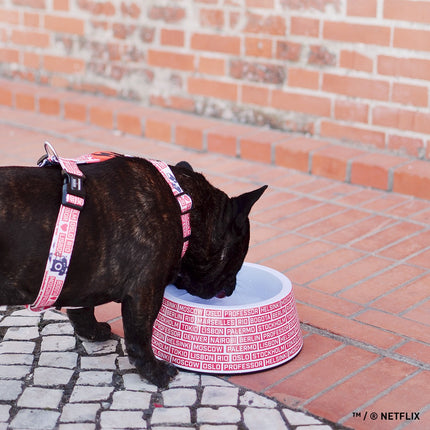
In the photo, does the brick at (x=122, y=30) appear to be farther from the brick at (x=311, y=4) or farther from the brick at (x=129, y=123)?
the brick at (x=311, y=4)

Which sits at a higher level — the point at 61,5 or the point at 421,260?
A: the point at 61,5

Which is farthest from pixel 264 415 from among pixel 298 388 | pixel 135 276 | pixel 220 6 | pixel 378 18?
pixel 220 6

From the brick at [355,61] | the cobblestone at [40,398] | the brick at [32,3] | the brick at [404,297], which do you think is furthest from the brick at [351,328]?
the brick at [32,3]

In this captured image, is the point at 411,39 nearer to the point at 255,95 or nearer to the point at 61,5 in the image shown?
the point at 255,95

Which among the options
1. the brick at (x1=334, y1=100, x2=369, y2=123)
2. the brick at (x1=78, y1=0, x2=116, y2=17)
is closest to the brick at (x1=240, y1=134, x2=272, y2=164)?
the brick at (x1=334, y1=100, x2=369, y2=123)

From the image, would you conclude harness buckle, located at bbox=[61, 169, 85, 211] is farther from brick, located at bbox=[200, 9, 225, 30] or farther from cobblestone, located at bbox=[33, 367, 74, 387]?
brick, located at bbox=[200, 9, 225, 30]

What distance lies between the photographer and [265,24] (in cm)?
652

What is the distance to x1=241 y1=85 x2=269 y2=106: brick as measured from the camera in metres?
6.65

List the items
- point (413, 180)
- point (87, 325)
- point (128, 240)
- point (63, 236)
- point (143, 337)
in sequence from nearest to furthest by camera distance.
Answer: point (63, 236)
point (128, 240)
point (143, 337)
point (87, 325)
point (413, 180)

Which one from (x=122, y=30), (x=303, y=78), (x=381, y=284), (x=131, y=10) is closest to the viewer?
(x=381, y=284)

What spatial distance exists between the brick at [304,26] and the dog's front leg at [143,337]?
336 cm

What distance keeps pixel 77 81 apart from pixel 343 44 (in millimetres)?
2722

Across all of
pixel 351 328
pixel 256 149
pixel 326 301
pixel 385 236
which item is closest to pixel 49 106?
pixel 256 149

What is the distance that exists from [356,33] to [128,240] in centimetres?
326
